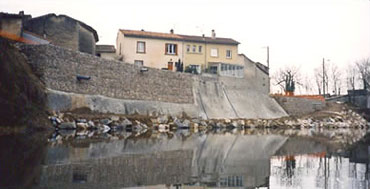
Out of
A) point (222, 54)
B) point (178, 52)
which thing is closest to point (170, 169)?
point (178, 52)

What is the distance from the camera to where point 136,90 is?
37.2m

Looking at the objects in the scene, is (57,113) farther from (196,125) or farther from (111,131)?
(196,125)

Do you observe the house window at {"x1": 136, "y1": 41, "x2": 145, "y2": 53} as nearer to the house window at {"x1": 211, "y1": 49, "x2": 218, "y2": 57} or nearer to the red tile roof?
the red tile roof

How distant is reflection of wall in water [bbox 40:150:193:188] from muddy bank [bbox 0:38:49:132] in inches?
419

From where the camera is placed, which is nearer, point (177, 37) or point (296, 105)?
point (177, 37)

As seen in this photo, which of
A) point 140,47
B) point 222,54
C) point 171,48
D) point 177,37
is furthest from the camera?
point 222,54

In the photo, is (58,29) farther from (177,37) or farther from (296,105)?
(296,105)

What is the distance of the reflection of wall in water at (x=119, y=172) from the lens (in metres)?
9.36

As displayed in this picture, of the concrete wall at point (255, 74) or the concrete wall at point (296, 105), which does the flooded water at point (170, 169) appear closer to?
the concrete wall at point (255, 74)

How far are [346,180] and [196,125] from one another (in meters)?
28.8

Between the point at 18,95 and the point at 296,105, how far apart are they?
41.0 meters

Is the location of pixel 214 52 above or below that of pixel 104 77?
above

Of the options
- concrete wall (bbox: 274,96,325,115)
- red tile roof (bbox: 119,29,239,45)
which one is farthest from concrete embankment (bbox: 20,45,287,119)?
red tile roof (bbox: 119,29,239,45)

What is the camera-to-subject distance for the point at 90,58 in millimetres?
33406
